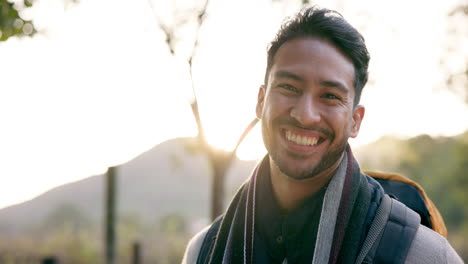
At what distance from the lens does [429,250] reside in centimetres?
203

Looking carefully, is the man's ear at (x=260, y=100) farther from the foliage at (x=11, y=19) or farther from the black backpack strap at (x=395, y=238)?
the foliage at (x=11, y=19)

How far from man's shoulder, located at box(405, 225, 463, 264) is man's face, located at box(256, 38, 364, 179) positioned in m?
0.45

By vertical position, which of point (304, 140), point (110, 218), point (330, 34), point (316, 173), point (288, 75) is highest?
point (330, 34)

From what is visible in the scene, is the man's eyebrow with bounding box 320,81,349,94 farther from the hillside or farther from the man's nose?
the hillside

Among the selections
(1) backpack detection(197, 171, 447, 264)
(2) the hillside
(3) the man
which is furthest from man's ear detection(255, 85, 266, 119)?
(2) the hillside

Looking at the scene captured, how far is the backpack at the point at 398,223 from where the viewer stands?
79.4 inches

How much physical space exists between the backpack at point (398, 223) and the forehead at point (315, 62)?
52cm

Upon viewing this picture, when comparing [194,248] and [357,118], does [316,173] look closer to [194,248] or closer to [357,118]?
[357,118]

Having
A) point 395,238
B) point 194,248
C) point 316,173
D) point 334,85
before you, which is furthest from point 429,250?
point 194,248

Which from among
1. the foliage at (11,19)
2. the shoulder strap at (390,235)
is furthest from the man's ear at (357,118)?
the foliage at (11,19)

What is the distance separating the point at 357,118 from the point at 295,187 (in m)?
0.40

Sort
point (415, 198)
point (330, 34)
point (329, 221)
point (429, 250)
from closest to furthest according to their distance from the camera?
point (429, 250), point (329, 221), point (330, 34), point (415, 198)

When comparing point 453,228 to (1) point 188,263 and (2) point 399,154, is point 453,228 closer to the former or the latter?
(2) point 399,154

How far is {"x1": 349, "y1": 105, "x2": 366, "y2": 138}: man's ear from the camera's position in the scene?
2369 millimetres
